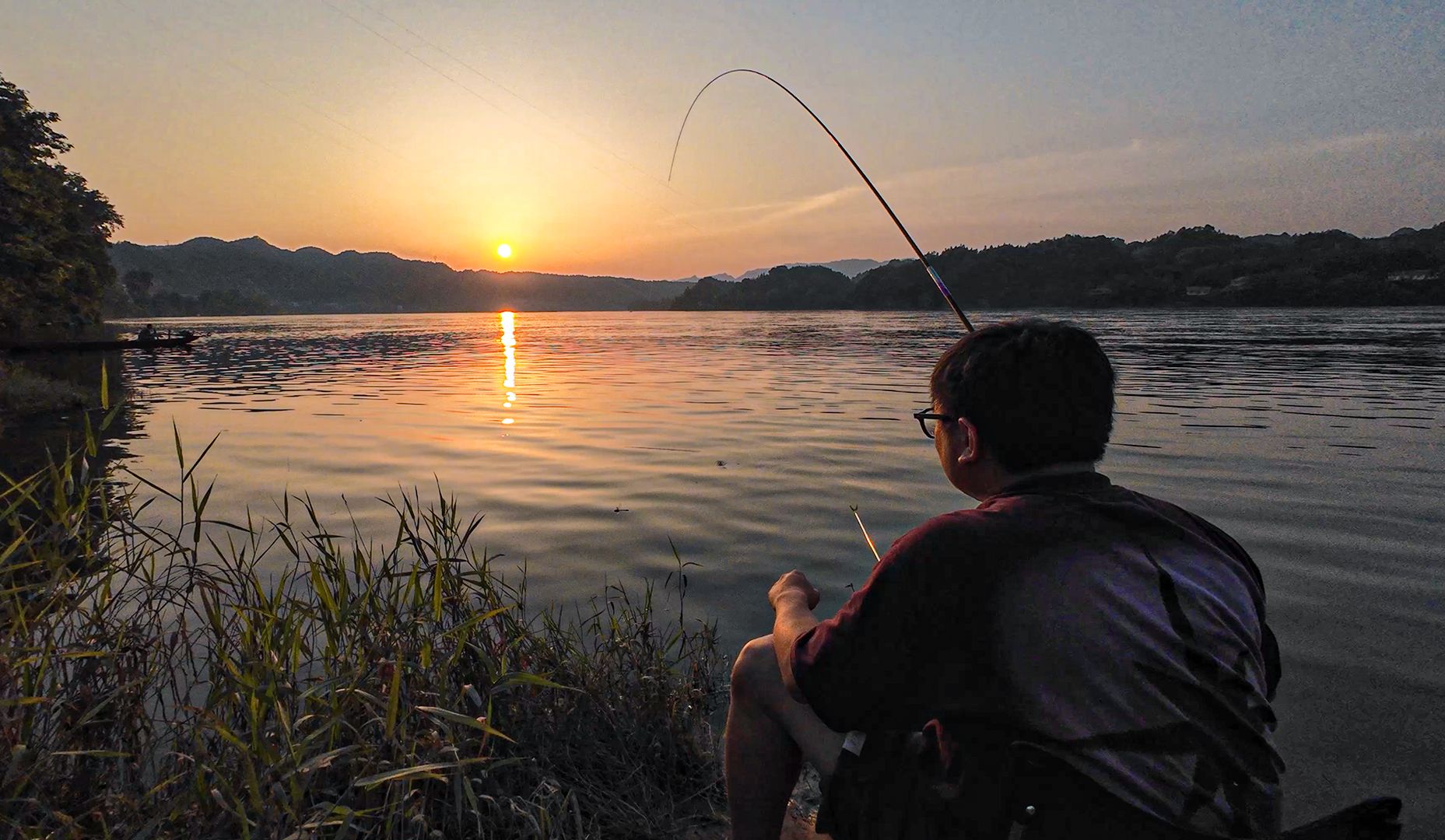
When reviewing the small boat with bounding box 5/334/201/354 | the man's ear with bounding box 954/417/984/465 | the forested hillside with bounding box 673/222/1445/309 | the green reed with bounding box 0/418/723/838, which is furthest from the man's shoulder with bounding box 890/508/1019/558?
the forested hillside with bounding box 673/222/1445/309

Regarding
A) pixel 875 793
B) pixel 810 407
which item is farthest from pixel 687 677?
pixel 810 407

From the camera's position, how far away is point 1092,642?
1.71m

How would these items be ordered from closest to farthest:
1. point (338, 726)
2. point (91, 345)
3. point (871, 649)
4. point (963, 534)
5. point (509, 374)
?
1. point (963, 534)
2. point (871, 649)
3. point (338, 726)
4. point (91, 345)
5. point (509, 374)

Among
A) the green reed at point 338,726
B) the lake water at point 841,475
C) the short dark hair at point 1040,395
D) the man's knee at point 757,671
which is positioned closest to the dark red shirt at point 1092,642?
the short dark hair at point 1040,395

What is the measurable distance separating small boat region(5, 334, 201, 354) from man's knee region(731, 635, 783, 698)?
32905 millimetres

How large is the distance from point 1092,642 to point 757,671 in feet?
3.83

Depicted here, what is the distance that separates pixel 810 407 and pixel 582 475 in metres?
8.61

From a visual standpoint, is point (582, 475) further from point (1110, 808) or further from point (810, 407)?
point (1110, 808)

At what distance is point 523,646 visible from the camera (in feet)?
14.0

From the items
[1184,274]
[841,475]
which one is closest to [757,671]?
[841,475]

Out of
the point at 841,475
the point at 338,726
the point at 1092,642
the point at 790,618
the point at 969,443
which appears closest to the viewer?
the point at 1092,642

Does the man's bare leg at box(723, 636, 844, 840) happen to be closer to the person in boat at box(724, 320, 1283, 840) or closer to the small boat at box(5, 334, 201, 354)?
the person in boat at box(724, 320, 1283, 840)

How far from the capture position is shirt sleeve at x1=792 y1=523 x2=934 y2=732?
1.90 meters

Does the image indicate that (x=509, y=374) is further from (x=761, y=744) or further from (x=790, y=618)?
(x=790, y=618)
